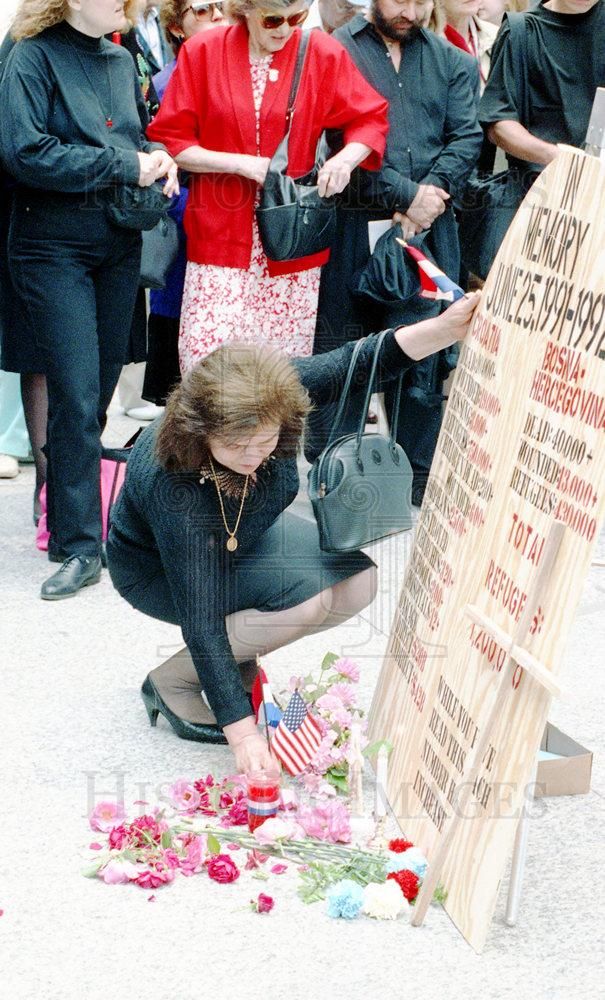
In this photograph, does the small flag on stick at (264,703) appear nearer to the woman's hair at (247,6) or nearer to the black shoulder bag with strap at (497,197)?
the woman's hair at (247,6)

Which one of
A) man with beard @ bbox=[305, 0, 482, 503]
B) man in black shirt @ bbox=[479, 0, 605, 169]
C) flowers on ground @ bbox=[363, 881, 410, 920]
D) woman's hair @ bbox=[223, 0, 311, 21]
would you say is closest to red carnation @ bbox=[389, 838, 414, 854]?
flowers on ground @ bbox=[363, 881, 410, 920]

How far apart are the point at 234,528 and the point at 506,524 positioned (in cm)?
78

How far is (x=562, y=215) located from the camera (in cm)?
250

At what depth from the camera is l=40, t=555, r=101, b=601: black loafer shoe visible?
427cm

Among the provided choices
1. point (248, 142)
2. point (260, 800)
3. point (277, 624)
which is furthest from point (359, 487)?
point (248, 142)

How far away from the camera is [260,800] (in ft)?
9.36

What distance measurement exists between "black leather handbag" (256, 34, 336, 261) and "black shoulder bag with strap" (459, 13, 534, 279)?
73 cm

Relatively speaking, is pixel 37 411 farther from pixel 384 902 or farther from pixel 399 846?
pixel 384 902

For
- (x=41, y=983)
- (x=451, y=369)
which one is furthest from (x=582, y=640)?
(x=41, y=983)

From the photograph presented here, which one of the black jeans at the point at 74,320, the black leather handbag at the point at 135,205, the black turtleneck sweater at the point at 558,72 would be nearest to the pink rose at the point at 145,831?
the black jeans at the point at 74,320

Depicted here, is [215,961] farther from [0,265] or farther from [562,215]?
[0,265]

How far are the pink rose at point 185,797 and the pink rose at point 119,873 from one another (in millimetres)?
260

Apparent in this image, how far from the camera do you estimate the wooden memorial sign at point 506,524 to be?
233 cm

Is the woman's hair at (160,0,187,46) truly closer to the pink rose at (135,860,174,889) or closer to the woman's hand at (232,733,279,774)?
the woman's hand at (232,733,279,774)
